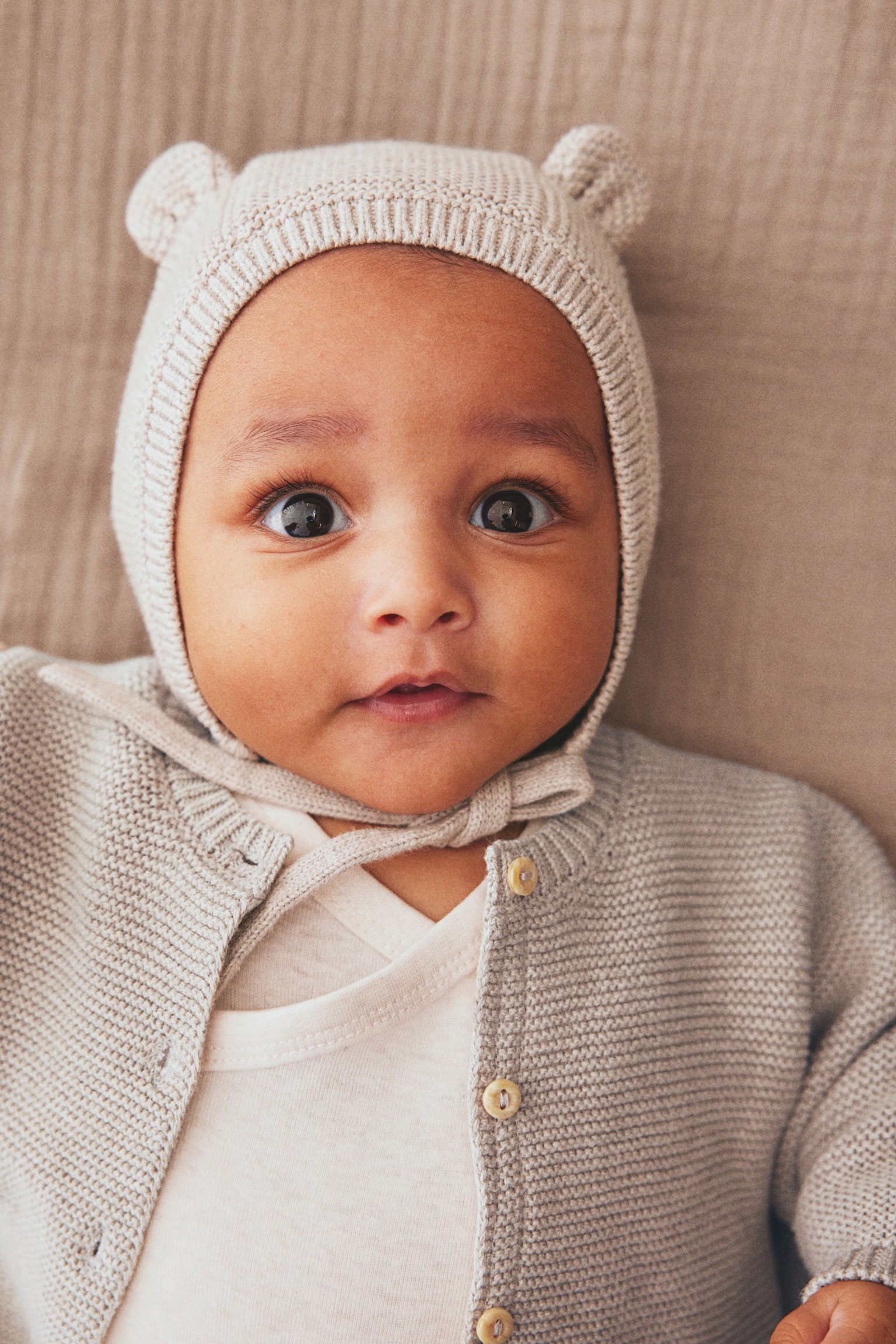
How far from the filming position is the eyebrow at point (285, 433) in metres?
0.91

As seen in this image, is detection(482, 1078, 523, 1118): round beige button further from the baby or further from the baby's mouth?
the baby's mouth

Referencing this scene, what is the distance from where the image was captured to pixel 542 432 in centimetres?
96

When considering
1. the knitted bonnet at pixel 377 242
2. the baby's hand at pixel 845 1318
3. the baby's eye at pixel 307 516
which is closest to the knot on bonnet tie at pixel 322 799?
the knitted bonnet at pixel 377 242

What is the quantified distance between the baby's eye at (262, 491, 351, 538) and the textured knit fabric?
0.35 meters

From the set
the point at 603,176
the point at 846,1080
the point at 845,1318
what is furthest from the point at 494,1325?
the point at 603,176

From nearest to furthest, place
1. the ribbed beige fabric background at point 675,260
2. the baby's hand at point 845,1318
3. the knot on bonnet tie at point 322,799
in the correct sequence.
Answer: the baby's hand at point 845,1318, the knot on bonnet tie at point 322,799, the ribbed beige fabric background at point 675,260

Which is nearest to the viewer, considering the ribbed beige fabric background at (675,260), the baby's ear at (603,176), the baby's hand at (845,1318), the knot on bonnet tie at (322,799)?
the baby's hand at (845,1318)

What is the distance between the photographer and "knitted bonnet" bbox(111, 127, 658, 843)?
0.96 meters

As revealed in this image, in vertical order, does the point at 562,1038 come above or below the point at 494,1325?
above

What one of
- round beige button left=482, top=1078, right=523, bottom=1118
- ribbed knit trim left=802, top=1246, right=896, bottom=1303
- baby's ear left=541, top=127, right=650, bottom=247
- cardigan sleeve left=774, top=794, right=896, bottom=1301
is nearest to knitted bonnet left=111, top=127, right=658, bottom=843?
baby's ear left=541, top=127, right=650, bottom=247

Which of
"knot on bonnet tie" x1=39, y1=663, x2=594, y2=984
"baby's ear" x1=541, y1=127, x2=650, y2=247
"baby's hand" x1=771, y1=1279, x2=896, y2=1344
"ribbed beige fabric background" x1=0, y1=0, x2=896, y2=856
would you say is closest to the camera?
"baby's hand" x1=771, y1=1279, x2=896, y2=1344

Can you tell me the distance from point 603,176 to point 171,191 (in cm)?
A: 41

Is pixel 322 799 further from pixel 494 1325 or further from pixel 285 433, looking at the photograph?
pixel 494 1325

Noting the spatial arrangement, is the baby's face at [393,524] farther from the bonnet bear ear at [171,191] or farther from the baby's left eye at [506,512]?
the bonnet bear ear at [171,191]
